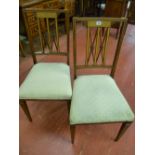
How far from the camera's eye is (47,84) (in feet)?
3.64

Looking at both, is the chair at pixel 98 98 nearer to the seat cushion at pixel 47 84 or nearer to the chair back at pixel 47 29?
the seat cushion at pixel 47 84

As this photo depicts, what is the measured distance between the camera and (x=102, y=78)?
119 cm

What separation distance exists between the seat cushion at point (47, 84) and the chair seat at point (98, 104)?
3.7 inches

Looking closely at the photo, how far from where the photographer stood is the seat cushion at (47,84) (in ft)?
3.44

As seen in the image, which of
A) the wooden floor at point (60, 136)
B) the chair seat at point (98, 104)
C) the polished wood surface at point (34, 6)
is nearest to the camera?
the chair seat at point (98, 104)

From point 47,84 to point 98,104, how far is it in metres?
0.42

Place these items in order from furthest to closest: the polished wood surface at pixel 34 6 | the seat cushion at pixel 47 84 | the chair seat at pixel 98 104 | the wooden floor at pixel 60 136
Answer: the polished wood surface at pixel 34 6, the wooden floor at pixel 60 136, the seat cushion at pixel 47 84, the chair seat at pixel 98 104

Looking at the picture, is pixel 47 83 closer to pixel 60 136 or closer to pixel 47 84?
pixel 47 84

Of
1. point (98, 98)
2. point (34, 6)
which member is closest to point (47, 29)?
point (98, 98)

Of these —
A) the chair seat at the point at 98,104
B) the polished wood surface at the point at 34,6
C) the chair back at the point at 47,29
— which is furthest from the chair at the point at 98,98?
the polished wood surface at the point at 34,6

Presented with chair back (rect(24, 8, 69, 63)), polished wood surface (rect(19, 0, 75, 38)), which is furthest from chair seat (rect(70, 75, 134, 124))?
polished wood surface (rect(19, 0, 75, 38))

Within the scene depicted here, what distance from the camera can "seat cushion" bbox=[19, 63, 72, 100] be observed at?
1.05 meters

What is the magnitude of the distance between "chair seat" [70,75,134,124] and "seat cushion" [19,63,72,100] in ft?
0.31

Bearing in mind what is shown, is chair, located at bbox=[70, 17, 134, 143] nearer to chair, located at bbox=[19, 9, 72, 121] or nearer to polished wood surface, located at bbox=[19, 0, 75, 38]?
chair, located at bbox=[19, 9, 72, 121]
